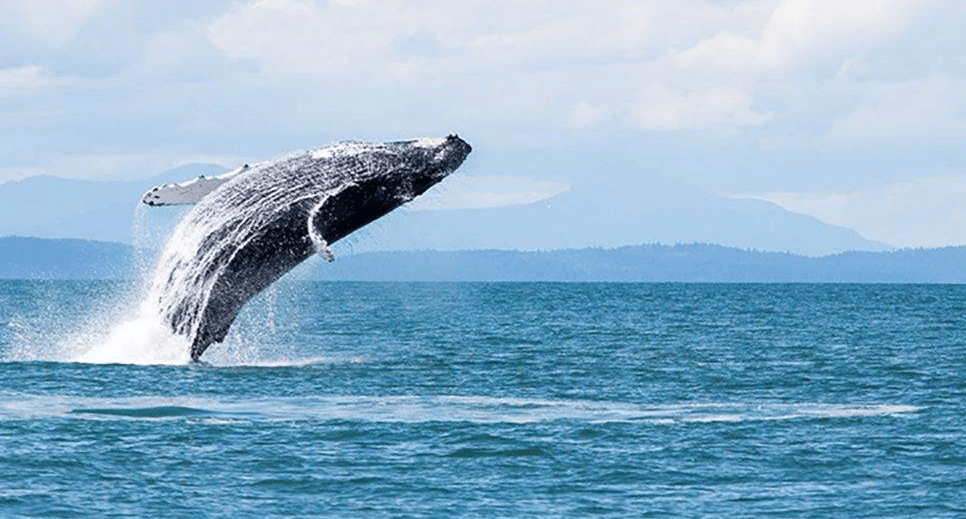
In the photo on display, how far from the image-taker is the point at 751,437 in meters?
21.9

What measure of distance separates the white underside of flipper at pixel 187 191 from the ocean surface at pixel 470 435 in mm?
2687

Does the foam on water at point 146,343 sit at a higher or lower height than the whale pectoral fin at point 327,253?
lower

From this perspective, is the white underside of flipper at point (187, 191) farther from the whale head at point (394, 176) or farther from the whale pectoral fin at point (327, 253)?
the whale pectoral fin at point (327, 253)

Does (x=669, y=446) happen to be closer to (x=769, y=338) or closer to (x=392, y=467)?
(x=392, y=467)

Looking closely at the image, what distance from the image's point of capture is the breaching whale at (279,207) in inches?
989

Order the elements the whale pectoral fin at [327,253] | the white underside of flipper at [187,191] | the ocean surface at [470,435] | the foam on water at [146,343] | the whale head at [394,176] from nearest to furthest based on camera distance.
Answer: the ocean surface at [470,435]
the whale pectoral fin at [327,253]
the white underside of flipper at [187,191]
the whale head at [394,176]
the foam on water at [146,343]

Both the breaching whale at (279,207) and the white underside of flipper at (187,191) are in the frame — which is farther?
the breaching whale at (279,207)

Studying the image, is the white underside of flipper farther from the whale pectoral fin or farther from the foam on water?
the foam on water

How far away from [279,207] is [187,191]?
132cm

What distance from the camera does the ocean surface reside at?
1741cm

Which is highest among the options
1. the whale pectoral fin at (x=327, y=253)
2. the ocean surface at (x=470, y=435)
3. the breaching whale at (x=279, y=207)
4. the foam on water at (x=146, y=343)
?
the breaching whale at (x=279, y=207)

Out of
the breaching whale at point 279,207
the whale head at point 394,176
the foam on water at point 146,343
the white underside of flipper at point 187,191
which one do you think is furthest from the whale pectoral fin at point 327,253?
the foam on water at point 146,343

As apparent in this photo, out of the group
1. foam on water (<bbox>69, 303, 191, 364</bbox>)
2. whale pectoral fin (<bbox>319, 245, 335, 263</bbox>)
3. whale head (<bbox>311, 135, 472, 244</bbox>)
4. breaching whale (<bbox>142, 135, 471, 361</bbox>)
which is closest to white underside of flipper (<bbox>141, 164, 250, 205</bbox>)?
breaching whale (<bbox>142, 135, 471, 361</bbox>)

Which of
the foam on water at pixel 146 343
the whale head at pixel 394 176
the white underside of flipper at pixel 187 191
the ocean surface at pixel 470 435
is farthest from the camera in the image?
the foam on water at pixel 146 343
